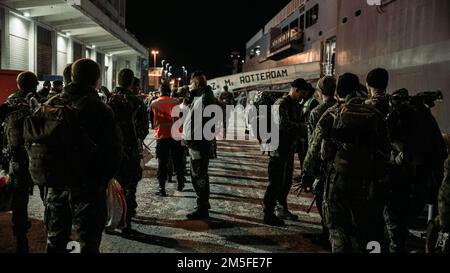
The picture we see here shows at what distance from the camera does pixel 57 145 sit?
3.25 meters

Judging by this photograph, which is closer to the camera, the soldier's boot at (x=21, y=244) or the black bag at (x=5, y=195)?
the soldier's boot at (x=21, y=244)

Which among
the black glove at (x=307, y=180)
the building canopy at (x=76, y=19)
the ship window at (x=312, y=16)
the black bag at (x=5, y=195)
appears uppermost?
the ship window at (x=312, y=16)

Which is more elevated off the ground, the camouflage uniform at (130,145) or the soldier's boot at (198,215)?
the camouflage uniform at (130,145)

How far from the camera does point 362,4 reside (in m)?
15.6

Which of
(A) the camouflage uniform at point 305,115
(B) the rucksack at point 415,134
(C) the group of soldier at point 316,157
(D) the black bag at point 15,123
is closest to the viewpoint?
(C) the group of soldier at point 316,157

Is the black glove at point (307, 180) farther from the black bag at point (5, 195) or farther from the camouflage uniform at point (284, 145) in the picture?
the black bag at point (5, 195)

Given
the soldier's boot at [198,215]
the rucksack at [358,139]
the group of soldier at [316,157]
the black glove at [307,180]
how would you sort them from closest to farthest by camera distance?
the group of soldier at [316,157] < the rucksack at [358,139] < the black glove at [307,180] < the soldier's boot at [198,215]

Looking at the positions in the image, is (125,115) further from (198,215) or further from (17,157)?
(198,215)

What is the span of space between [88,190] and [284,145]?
3.39 metres

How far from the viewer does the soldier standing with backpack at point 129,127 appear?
5.54 m

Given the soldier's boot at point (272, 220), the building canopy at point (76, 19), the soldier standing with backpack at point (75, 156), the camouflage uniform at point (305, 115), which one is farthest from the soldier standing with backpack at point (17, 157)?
the building canopy at point (76, 19)

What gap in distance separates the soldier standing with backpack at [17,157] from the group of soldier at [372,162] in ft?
9.76

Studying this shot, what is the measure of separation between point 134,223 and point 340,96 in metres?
3.42
